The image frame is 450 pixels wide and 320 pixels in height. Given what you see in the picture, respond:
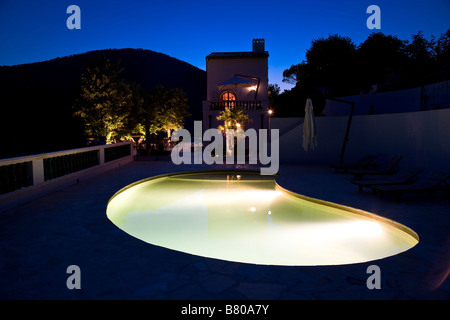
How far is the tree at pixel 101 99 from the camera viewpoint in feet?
64.5

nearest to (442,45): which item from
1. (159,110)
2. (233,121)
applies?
(233,121)

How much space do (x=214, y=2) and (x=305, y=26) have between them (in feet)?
25.2

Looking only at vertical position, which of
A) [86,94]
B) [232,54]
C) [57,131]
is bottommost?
[57,131]

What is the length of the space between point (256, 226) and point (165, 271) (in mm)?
3997

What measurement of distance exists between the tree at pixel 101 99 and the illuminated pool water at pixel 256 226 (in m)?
10.4

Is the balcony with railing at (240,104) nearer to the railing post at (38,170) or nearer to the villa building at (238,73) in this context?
the villa building at (238,73)

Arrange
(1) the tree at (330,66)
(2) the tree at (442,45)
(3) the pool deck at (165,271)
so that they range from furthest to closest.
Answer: (1) the tree at (330,66) < (2) the tree at (442,45) < (3) the pool deck at (165,271)

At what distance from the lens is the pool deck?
3.40 metres

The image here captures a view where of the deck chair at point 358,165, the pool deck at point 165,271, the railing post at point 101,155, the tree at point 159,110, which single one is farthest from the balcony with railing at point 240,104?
the pool deck at point 165,271

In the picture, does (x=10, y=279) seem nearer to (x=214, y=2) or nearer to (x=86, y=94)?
(x=86, y=94)
